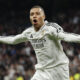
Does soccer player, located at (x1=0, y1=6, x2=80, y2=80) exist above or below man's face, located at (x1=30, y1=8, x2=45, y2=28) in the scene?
below

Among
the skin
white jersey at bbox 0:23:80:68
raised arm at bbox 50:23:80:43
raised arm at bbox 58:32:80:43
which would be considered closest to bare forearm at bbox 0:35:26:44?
white jersey at bbox 0:23:80:68

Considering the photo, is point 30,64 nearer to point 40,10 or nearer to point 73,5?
point 73,5

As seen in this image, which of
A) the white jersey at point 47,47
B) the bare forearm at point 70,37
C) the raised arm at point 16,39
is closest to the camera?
the bare forearm at point 70,37

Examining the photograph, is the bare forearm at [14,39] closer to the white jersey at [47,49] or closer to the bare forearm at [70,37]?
the white jersey at [47,49]

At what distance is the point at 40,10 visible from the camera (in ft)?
24.6

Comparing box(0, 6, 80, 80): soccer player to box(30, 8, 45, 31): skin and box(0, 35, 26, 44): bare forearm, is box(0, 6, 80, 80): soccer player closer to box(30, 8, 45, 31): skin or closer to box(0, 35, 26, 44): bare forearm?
box(30, 8, 45, 31): skin

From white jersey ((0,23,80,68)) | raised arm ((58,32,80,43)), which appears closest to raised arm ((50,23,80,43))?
raised arm ((58,32,80,43))

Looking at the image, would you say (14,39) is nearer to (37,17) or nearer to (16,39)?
(16,39)

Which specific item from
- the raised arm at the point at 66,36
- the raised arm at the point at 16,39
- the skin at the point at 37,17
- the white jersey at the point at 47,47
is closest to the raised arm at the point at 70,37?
the raised arm at the point at 66,36

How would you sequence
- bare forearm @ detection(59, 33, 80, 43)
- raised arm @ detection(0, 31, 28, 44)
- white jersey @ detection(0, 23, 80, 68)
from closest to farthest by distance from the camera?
bare forearm @ detection(59, 33, 80, 43), white jersey @ detection(0, 23, 80, 68), raised arm @ detection(0, 31, 28, 44)

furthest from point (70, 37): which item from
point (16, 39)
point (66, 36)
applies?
point (16, 39)

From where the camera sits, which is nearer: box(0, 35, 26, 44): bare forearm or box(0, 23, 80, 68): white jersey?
box(0, 23, 80, 68): white jersey

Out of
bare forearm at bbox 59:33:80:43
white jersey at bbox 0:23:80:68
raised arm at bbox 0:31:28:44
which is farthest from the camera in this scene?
raised arm at bbox 0:31:28:44

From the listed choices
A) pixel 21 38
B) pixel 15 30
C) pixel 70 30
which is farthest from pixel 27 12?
pixel 21 38
